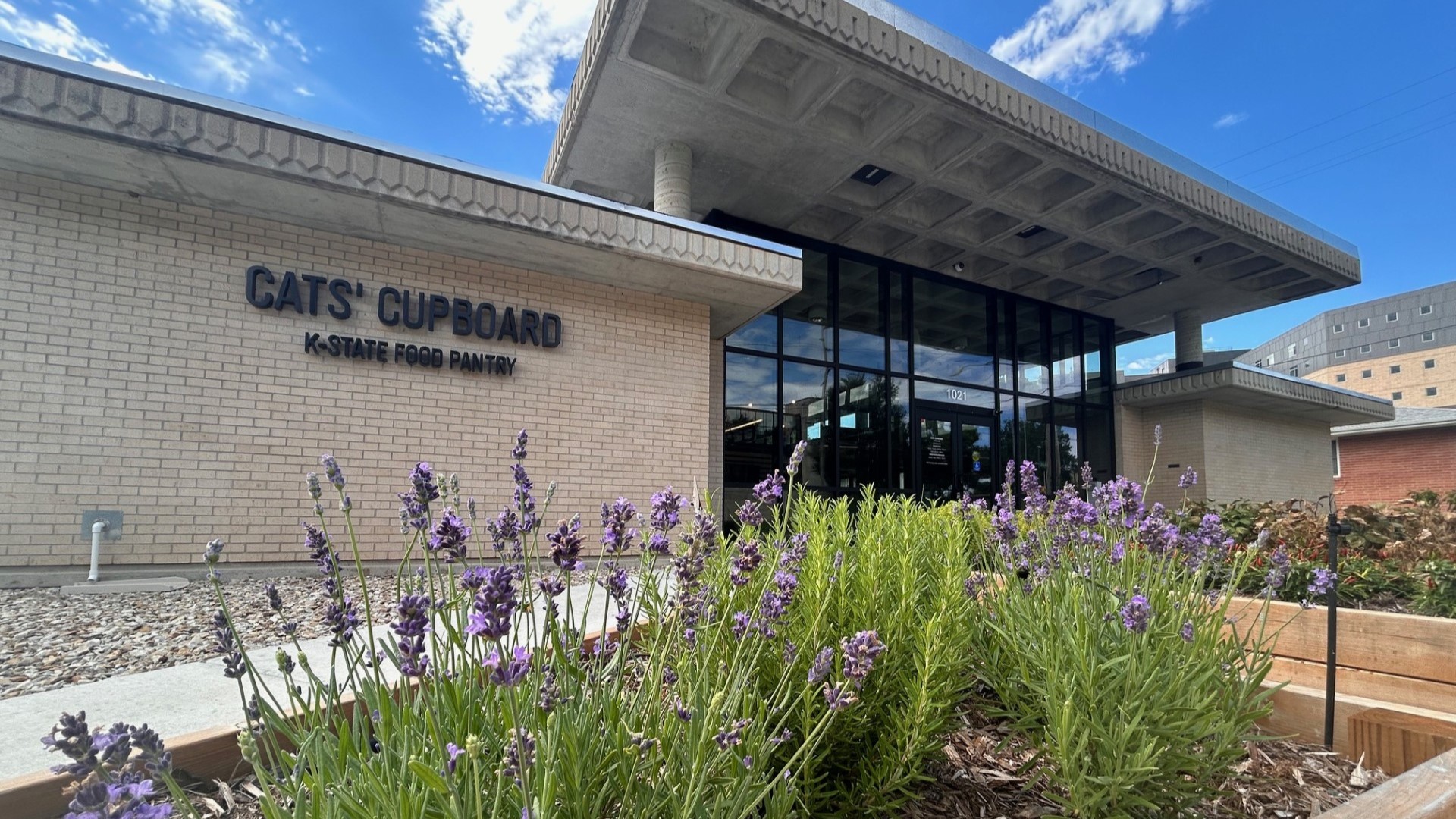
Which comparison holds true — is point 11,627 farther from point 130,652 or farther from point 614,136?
point 614,136

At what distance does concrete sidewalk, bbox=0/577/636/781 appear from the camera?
2049mm

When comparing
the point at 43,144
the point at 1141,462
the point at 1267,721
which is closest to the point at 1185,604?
the point at 1267,721

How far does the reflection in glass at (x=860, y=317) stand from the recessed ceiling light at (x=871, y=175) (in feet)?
6.89

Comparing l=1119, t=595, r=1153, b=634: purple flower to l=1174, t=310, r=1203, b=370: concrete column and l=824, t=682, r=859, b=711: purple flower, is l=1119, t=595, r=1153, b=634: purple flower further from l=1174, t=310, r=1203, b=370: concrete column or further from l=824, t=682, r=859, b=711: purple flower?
l=1174, t=310, r=1203, b=370: concrete column

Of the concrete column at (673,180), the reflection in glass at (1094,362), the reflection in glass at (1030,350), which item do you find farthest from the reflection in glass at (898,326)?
the reflection in glass at (1094,362)

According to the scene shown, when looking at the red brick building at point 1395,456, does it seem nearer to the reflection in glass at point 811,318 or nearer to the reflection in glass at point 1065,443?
the reflection in glass at point 1065,443

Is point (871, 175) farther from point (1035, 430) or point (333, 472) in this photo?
point (333, 472)

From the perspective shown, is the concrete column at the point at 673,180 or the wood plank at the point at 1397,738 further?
the concrete column at the point at 673,180

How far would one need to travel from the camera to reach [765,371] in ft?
34.4

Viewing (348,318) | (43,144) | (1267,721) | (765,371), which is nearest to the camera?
(1267,721)

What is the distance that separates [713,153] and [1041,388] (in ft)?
31.5

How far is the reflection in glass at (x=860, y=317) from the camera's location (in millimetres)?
11477

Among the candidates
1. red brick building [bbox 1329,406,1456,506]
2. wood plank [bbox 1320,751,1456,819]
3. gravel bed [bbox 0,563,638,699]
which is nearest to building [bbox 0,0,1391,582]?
gravel bed [bbox 0,563,638,699]

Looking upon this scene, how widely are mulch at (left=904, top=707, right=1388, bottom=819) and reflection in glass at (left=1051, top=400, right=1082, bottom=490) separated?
42.0 feet
